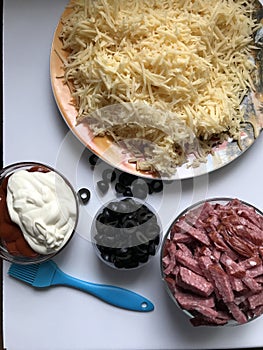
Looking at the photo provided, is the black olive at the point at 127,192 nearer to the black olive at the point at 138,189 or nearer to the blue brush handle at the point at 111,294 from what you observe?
the black olive at the point at 138,189

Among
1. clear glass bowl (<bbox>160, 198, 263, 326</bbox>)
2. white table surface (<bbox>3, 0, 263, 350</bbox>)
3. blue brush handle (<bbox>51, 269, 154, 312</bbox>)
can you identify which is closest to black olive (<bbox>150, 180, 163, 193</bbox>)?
white table surface (<bbox>3, 0, 263, 350</bbox>)

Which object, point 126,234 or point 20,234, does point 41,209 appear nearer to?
point 20,234

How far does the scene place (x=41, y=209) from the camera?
51.4 inches

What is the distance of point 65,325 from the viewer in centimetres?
140

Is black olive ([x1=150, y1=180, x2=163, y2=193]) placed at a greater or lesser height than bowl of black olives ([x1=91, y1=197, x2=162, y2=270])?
greater

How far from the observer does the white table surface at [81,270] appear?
1390mm

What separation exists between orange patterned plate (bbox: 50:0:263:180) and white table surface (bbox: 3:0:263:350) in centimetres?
5

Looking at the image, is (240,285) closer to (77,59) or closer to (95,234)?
(95,234)

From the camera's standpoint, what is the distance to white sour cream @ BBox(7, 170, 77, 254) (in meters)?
1.30

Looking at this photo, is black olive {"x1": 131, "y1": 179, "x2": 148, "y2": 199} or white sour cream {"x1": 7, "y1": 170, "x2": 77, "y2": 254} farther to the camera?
black olive {"x1": 131, "y1": 179, "x2": 148, "y2": 199}

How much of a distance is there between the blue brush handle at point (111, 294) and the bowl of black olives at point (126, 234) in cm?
7

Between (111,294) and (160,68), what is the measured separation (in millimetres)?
518

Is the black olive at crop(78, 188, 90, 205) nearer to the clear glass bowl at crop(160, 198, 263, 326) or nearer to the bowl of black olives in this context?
the bowl of black olives

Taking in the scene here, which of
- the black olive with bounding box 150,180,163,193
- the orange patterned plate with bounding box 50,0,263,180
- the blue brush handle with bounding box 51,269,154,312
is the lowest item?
the blue brush handle with bounding box 51,269,154,312
